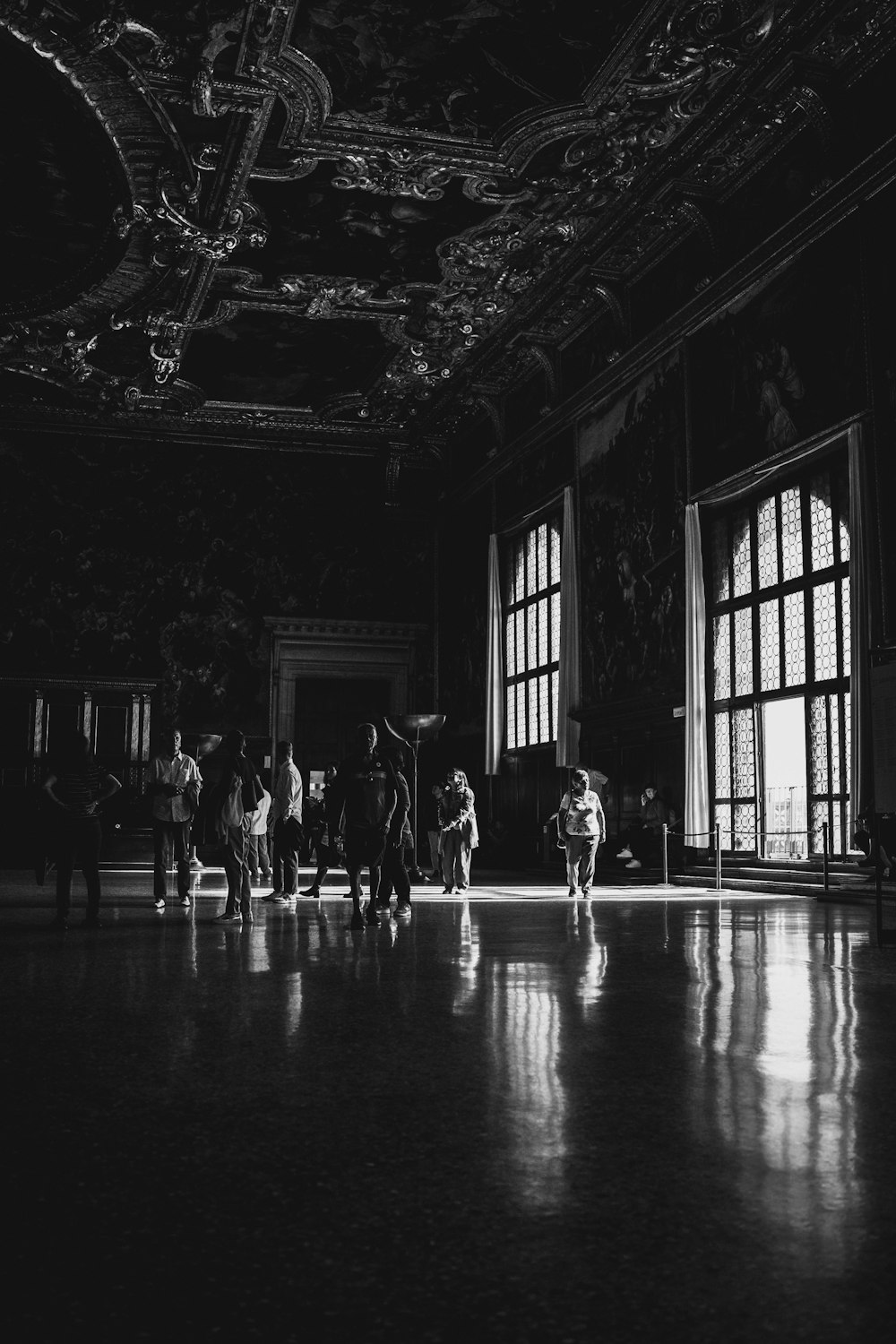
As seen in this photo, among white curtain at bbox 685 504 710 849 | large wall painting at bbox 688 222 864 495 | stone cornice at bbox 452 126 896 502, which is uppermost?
stone cornice at bbox 452 126 896 502

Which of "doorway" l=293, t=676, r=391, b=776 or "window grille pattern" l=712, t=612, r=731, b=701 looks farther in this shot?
"doorway" l=293, t=676, r=391, b=776

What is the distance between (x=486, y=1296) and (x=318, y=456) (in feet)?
84.1

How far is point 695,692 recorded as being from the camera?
16469 millimetres

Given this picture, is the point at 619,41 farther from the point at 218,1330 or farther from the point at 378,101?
the point at 218,1330

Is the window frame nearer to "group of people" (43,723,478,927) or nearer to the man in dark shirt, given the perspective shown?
"group of people" (43,723,478,927)

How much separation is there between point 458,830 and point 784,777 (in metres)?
4.23

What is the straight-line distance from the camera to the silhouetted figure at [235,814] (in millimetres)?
10758

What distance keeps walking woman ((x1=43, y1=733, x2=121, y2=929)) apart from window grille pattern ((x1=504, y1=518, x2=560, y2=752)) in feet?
40.5

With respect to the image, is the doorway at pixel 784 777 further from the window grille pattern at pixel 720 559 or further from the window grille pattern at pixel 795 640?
the window grille pattern at pixel 720 559

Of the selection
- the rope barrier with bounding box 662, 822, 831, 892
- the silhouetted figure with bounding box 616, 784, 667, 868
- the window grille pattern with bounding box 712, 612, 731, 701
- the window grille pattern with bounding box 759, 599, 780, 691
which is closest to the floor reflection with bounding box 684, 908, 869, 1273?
the rope barrier with bounding box 662, 822, 831, 892

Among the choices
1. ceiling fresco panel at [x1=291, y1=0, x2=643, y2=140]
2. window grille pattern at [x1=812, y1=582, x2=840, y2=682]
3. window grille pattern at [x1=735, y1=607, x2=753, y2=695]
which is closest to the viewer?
ceiling fresco panel at [x1=291, y1=0, x2=643, y2=140]

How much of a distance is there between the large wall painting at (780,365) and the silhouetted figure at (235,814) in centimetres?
753

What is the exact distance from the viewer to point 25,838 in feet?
79.2

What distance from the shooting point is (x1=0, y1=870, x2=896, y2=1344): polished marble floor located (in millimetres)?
2236
